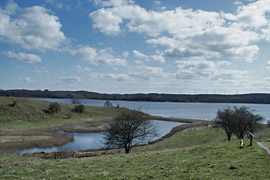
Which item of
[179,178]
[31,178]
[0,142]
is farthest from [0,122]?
[179,178]

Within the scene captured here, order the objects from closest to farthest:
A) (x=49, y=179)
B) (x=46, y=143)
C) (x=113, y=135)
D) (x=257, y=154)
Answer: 1. (x=49, y=179)
2. (x=257, y=154)
3. (x=113, y=135)
4. (x=46, y=143)

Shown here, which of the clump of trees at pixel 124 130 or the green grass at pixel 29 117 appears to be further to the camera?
the green grass at pixel 29 117

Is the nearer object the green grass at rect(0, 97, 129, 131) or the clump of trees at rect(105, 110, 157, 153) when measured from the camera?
the clump of trees at rect(105, 110, 157, 153)

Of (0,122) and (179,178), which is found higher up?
(179,178)

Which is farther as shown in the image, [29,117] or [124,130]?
[29,117]

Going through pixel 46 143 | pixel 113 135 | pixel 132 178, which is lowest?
pixel 46 143

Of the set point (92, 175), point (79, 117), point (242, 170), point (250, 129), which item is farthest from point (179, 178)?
point (79, 117)

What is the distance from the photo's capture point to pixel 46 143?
4309 centimetres

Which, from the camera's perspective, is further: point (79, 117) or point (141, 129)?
point (79, 117)

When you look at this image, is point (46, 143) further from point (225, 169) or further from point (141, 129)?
point (225, 169)

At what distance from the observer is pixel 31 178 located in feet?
35.2

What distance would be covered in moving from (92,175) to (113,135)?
64.4 ft

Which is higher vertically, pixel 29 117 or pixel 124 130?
pixel 124 130

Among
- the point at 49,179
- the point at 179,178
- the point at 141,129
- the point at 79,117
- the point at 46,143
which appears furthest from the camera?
the point at 79,117
